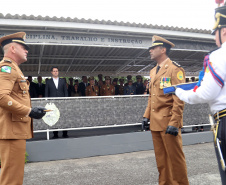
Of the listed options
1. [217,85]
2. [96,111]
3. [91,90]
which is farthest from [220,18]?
[91,90]

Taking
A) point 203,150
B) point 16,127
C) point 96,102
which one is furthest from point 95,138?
point 16,127

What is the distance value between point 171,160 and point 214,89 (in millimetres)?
1561

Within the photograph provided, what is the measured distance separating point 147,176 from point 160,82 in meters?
1.92

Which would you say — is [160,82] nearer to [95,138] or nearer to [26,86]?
[26,86]

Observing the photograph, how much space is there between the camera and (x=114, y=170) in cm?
440

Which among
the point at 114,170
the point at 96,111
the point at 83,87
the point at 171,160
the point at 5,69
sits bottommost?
the point at 114,170

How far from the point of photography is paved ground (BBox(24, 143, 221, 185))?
3801 mm

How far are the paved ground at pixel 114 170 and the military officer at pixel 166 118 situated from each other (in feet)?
2.50

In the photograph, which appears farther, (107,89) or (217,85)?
(107,89)

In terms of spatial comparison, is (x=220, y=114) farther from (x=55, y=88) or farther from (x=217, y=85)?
(x=55, y=88)

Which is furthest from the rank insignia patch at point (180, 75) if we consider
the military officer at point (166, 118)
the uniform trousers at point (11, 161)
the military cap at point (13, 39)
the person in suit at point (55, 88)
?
the person in suit at point (55, 88)

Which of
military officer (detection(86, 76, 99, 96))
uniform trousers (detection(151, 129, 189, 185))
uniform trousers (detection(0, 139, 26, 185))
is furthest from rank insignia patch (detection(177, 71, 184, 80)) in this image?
military officer (detection(86, 76, 99, 96))

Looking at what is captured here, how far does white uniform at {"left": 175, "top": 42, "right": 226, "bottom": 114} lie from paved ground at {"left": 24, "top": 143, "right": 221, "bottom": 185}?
7.48ft

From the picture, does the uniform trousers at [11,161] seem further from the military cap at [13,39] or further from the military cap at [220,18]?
the military cap at [220,18]
